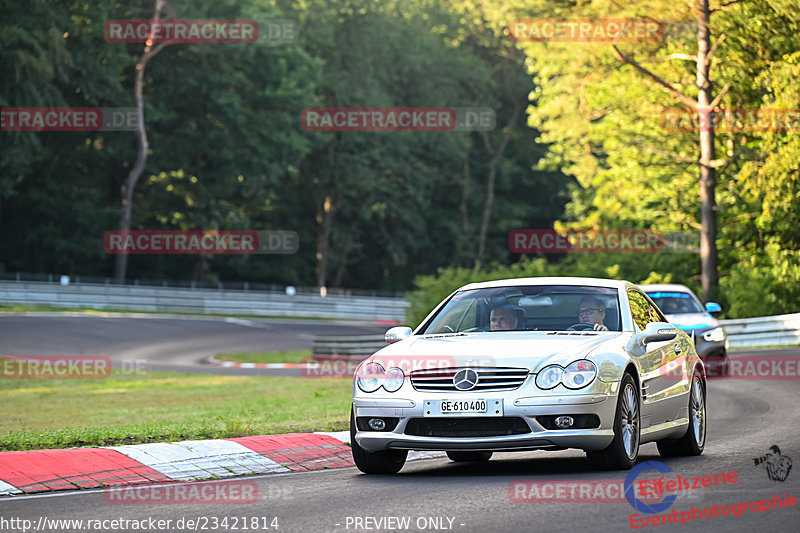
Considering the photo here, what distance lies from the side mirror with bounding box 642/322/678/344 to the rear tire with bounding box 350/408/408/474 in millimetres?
2304

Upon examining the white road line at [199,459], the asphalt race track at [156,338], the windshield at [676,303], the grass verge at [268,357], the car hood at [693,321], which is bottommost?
the grass verge at [268,357]

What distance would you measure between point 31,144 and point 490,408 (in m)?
50.8

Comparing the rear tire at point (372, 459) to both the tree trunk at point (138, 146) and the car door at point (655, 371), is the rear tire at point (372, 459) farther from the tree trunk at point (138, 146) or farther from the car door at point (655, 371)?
the tree trunk at point (138, 146)

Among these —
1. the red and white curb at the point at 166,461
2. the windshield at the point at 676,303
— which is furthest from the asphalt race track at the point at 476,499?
the windshield at the point at 676,303

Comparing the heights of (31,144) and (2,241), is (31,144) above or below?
above

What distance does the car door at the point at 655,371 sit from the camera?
10664mm

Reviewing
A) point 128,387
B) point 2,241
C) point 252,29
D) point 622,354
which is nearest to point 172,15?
point 252,29

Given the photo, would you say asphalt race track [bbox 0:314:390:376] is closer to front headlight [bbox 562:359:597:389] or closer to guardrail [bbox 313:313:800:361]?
guardrail [bbox 313:313:800:361]

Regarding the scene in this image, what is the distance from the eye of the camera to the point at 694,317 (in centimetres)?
2327

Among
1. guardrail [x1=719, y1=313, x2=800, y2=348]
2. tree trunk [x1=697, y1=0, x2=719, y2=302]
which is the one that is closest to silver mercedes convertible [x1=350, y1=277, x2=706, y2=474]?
guardrail [x1=719, y1=313, x2=800, y2=348]

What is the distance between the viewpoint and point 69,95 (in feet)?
198

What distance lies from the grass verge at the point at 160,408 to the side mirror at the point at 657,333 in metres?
4.10

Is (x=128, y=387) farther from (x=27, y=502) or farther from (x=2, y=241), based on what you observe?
(x=2, y=241)
